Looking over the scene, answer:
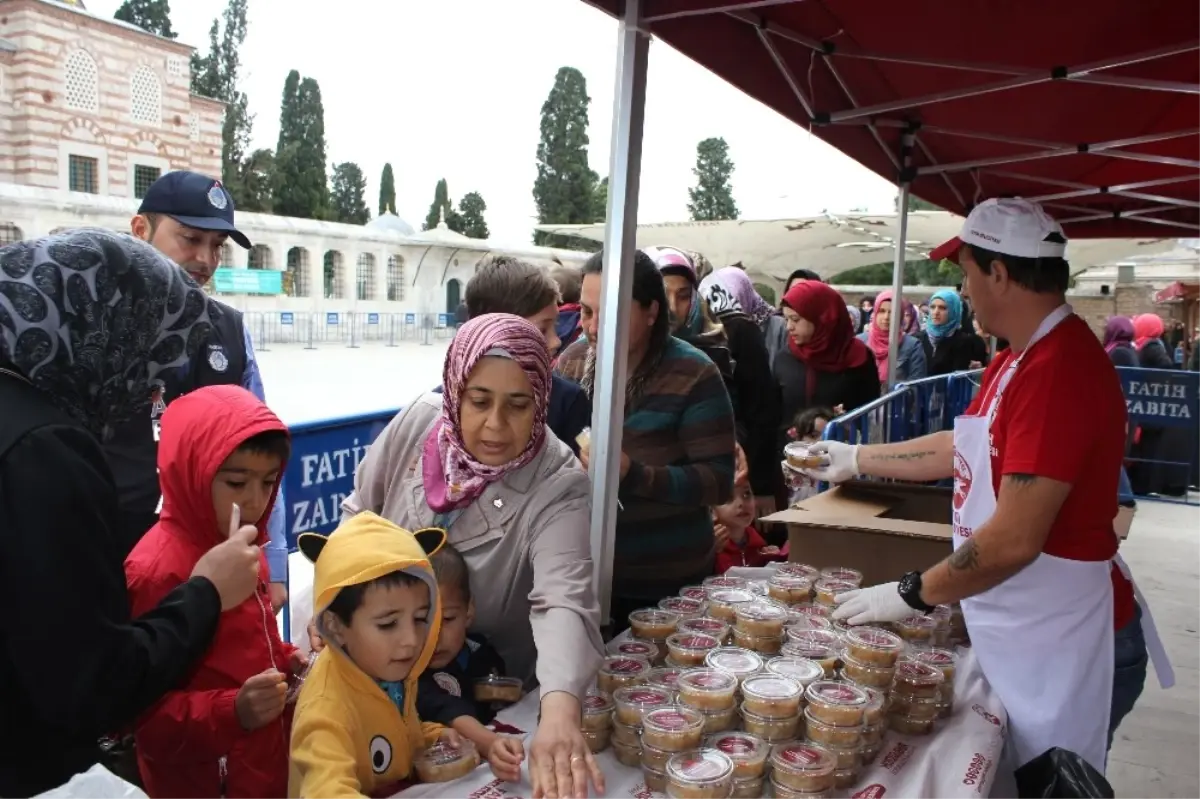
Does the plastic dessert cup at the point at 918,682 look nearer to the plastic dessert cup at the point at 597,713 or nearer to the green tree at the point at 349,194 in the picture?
the plastic dessert cup at the point at 597,713

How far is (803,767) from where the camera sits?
1.39 metres

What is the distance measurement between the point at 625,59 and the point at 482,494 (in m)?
1.12

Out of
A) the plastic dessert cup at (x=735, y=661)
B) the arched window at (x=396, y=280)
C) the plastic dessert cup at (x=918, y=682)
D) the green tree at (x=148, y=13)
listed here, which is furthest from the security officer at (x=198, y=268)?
the green tree at (x=148, y=13)

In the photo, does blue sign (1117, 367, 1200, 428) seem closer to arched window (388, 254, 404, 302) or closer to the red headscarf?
the red headscarf

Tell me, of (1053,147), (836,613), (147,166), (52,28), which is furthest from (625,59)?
(147,166)

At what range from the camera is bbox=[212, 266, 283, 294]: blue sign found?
20328 millimetres

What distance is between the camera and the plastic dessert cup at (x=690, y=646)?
69.2 inches

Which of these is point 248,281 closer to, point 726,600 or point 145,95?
point 145,95

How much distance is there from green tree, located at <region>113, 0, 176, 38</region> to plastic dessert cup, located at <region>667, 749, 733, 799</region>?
3003 cm

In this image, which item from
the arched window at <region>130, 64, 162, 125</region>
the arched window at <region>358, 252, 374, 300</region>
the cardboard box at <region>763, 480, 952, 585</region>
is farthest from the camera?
the arched window at <region>358, 252, 374, 300</region>

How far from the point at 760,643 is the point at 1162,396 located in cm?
788

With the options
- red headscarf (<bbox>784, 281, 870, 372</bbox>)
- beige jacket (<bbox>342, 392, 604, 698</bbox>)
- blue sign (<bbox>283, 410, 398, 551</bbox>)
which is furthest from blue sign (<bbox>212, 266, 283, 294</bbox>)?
beige jacket (<bbox>342, 392, 604, 698</bbox>)

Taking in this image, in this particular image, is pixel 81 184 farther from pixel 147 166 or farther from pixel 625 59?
pixel 625 59

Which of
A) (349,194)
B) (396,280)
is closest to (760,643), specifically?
(396,280)
